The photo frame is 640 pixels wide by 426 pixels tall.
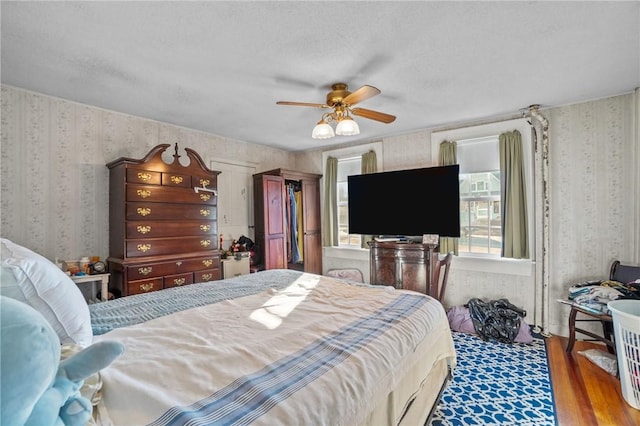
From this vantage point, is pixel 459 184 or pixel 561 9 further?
pixel 459 184

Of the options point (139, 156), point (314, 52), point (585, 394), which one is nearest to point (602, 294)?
point (585, 394)

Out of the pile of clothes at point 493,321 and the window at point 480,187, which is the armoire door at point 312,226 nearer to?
the window at point 480,187

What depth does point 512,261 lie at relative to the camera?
3461mm

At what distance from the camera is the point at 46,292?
0.92 m

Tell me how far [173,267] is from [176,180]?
0.96 metres

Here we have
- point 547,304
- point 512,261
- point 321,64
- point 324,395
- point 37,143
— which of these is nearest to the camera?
point 324,395

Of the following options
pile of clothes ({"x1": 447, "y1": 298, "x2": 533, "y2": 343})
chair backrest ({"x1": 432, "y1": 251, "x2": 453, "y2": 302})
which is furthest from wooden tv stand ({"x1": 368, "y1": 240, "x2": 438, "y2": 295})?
pile of clothes ({"x1": 447, "y1": 298, "x2": 533, "y2": 343})

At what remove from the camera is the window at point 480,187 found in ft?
11.8

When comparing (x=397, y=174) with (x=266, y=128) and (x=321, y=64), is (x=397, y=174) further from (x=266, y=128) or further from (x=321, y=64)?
(x=321, y=64)

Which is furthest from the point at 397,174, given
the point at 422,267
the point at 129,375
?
the point at 129,375

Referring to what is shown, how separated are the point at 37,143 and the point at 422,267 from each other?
4254mm

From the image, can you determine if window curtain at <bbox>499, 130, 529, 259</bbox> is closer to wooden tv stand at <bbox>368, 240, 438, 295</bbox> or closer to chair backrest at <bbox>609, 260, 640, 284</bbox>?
chair backrest at <bbox>609, 260, 640, 284</bbox>

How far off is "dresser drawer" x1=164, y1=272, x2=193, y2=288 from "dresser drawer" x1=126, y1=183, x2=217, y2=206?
819 mm

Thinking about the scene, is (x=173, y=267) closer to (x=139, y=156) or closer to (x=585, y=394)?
(x=139, y=156)
